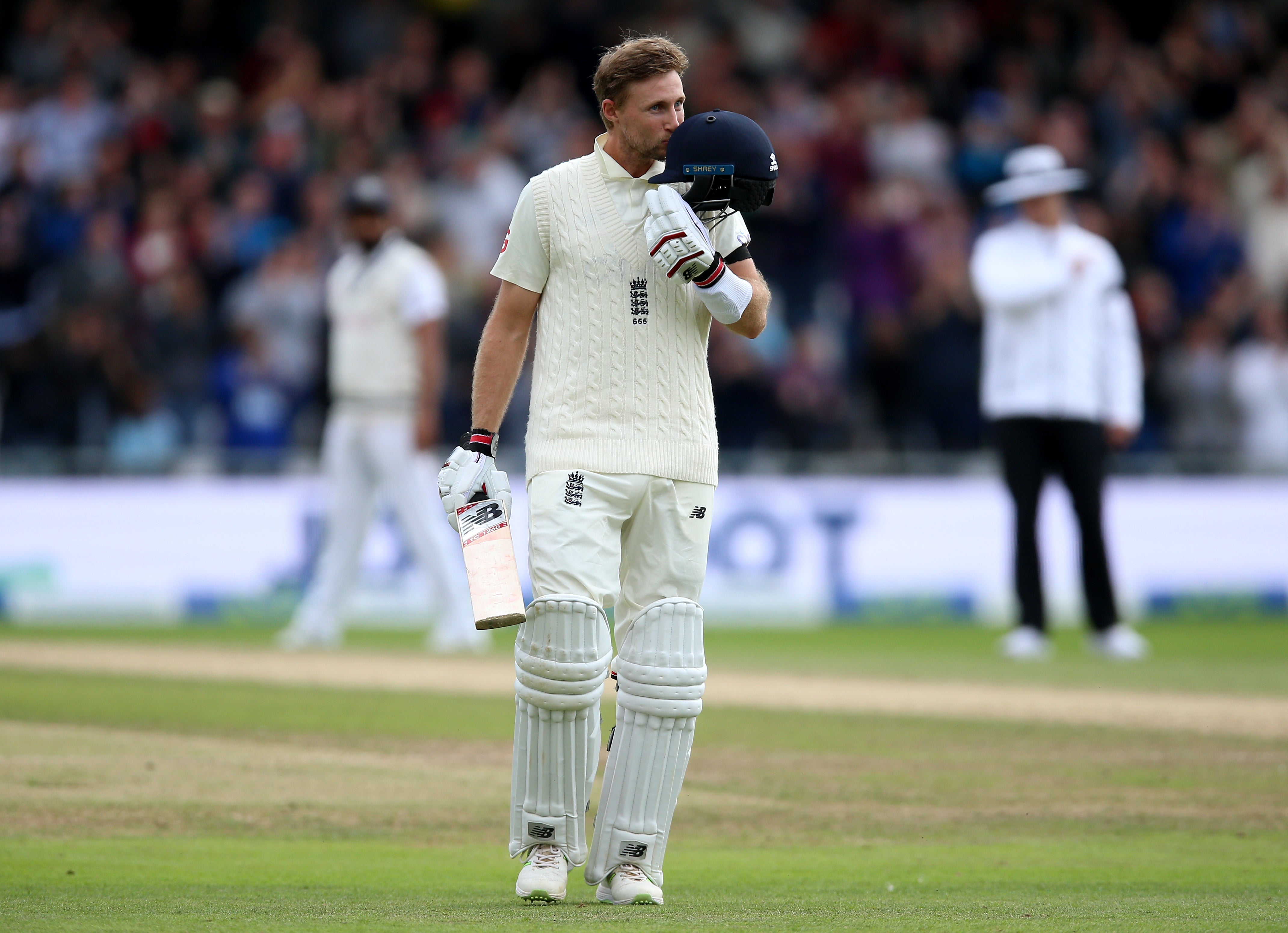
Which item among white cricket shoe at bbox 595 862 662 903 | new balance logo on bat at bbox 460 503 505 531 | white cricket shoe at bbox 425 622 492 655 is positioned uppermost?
new balance logo on bat at bbox 460 503 505 531

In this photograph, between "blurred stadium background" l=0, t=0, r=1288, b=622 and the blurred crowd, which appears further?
the blurred crowd

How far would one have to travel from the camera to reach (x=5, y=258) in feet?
51.6

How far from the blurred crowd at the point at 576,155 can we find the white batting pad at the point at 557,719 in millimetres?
8837

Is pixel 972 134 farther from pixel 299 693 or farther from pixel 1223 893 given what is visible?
pixel 1223 893

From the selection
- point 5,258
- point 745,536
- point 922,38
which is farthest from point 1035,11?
point 5,258

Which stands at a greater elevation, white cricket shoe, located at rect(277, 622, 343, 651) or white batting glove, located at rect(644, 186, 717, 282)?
white batting glove, located at rect(644, 186, 717, 282)

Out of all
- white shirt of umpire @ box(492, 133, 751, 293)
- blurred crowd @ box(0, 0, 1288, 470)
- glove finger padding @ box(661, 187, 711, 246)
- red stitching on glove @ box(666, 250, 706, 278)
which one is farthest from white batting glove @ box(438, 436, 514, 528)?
blurred crowd @ box(0, 0, 1288, 470)

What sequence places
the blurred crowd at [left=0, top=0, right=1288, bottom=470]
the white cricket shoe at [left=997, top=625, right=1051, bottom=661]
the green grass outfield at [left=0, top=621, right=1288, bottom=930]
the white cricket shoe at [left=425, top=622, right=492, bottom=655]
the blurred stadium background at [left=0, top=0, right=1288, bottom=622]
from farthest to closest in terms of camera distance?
the blurred crowd at [left=0, top=0, right=1288, bottom=470]
the blurred stadium background at [left=0, top=0, right=1288, bottom=622]
the white cricket shoe at [left=425, top=622, right=492, bottom=655]
the white cricket shoe at [left=997, top=625, right=1051, bottom=661]
the green grass outfield at [left=0, top=621, right=1288, bottom=930]

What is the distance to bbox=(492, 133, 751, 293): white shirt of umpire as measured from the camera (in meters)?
5.23

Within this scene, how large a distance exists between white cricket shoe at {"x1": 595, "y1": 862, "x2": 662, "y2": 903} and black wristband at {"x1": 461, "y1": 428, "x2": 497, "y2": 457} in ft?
3.83

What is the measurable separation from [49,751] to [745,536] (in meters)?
8.43

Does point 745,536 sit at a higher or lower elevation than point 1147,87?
lower

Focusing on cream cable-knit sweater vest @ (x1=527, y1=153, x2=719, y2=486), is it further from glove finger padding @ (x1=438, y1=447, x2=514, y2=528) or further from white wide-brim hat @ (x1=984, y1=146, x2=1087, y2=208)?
white wide-brim hat @ (x1=984, y1=146, x2=1087, y2=208)

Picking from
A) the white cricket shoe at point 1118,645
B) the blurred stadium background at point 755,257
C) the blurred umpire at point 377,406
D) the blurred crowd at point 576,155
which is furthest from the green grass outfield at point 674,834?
the blurred crowd at point 576,155
